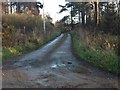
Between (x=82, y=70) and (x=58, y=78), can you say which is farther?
(x=82, y=70)

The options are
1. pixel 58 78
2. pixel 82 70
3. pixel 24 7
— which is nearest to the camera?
pixel 58 78

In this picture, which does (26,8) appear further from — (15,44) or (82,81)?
(82,81)

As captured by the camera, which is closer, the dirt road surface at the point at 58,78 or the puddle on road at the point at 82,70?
the dirt road surface at the point at 58,78

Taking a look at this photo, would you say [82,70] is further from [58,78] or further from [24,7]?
[24,7]

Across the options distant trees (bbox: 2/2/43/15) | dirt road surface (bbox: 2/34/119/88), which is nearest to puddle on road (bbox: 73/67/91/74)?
dirt road surface (bbox: 2/34/119/88)

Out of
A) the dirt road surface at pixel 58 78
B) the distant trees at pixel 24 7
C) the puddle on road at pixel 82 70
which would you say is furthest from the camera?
the distant trees at pixel 24 7

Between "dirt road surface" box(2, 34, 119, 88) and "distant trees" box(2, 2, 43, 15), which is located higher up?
"distant trees" box(2, 2, 43, 15)

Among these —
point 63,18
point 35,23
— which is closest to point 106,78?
point 35,23

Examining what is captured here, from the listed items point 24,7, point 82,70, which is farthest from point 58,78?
point 24,7

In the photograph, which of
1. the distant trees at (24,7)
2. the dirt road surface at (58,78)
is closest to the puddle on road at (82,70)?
the dirt road surface at (58,78)

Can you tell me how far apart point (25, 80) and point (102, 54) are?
6.20m

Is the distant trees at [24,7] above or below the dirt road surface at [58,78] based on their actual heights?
above

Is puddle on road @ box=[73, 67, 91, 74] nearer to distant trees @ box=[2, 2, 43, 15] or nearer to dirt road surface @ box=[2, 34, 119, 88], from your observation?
dirt road surface @ box=[2, 34, 119, 88]

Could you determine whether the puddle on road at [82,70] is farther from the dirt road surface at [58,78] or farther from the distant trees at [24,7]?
the distant trees at [24,7]
